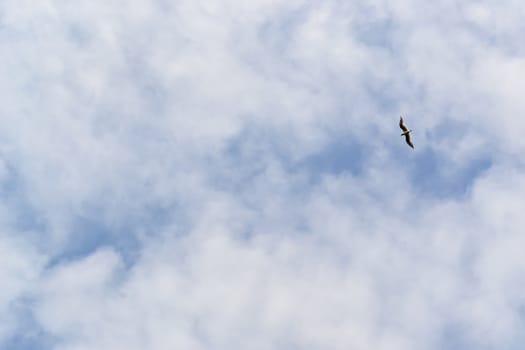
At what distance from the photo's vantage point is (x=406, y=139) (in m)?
159
